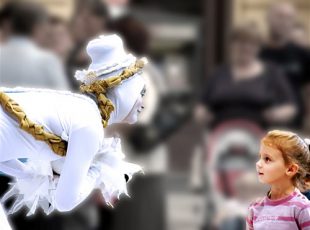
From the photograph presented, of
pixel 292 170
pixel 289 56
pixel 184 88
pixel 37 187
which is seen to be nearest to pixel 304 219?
pixel 292 170

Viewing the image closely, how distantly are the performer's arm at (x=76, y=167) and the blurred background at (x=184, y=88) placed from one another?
3.12 metres

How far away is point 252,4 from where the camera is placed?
8.62 meters

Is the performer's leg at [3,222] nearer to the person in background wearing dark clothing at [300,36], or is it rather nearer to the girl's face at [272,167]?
the girl's face at [272,167]

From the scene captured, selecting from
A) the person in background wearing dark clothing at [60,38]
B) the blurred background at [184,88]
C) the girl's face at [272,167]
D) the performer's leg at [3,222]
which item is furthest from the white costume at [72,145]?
the person in background wearing dark clothing at [60,38]

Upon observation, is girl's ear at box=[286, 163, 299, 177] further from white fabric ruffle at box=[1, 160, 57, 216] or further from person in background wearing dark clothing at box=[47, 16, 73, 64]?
person in background wearing dark clothing at box=[47, 16, 73, 64]

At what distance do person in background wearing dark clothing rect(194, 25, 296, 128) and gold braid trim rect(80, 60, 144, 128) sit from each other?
10.4 ft

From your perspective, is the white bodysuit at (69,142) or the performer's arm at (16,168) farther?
the performer's arm at (16,168)

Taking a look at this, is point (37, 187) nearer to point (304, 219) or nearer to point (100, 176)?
point (100, 176)

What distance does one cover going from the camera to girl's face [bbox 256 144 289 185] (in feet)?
13.6

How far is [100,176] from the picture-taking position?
15.4 ft

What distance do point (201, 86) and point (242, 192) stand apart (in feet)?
3.02

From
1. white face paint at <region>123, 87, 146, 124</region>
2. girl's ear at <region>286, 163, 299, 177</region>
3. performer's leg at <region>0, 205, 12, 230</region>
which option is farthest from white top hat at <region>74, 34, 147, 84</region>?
girl's ear at <region>286, 163, 299, 177</region>

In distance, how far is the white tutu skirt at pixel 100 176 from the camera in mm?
4680

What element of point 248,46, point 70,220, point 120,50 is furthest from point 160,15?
point 120,50
